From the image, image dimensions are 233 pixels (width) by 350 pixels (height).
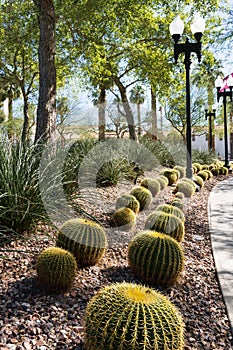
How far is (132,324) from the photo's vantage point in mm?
1820

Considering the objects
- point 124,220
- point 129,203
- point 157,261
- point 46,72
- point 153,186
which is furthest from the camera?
point 153,186

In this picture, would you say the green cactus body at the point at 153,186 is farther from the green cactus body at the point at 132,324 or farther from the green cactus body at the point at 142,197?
the green cactus body at the point at 132,324

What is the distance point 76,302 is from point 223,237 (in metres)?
2.62

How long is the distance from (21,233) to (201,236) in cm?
244

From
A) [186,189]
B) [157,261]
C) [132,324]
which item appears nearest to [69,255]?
[157,261]

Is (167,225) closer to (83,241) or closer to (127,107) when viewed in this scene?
(83,241)

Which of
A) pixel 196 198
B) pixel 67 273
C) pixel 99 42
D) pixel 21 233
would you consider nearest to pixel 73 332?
pixel 67 273

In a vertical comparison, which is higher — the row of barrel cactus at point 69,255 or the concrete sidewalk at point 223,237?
the row of barrel cactus at point 69,255

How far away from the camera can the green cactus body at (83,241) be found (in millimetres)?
3090

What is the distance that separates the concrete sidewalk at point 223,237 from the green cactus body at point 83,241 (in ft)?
3.84

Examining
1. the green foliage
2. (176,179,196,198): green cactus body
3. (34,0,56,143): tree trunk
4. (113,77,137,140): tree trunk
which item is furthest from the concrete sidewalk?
(113,77,137,140): tree trunk

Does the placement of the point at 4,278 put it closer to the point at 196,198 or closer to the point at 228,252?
the point at 228,252

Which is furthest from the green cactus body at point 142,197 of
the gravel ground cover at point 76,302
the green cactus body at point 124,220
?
the gravel ground cover at point 76,302

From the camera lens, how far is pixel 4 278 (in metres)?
2.79
